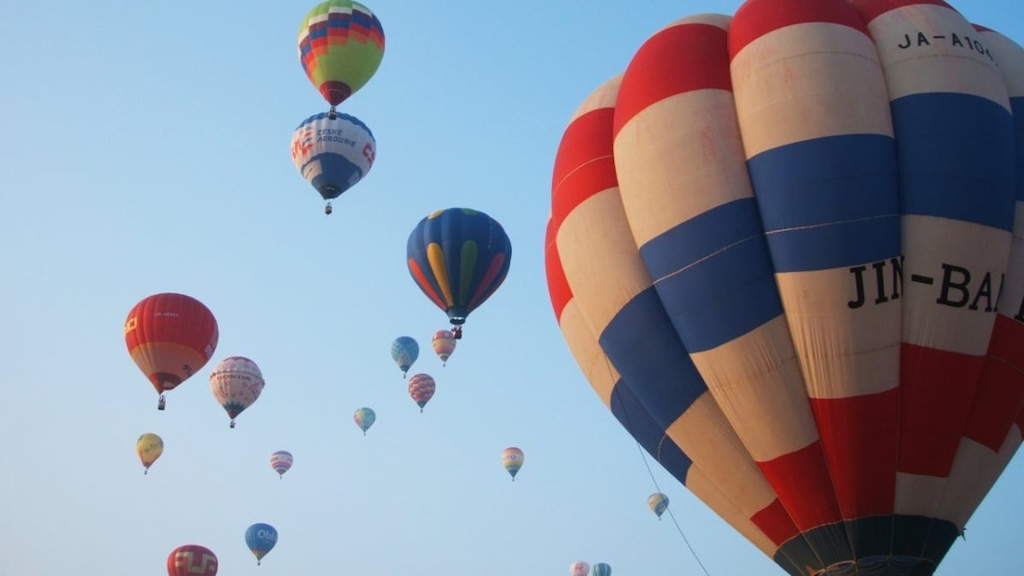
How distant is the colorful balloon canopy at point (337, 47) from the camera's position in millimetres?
21844

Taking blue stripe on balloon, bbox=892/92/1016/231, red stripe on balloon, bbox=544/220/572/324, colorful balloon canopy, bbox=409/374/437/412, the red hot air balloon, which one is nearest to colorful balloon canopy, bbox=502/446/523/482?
colorful balloon canopy, bbox=409/374/437/412

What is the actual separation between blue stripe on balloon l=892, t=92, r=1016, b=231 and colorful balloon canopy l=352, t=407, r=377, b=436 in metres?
30.0

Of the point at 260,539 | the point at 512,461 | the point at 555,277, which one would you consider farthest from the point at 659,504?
the point at 555,277

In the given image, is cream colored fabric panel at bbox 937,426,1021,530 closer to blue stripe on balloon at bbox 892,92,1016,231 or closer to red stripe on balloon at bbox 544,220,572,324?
blue stripe on balloon at bbox 892,92,1016,231

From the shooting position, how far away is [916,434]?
34.7 feet

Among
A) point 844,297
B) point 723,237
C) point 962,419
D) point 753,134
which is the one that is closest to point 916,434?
point 962,419

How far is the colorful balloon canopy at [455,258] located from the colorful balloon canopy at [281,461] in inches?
751

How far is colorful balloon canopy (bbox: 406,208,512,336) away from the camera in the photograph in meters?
20.0

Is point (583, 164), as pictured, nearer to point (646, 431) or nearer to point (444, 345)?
point (646, 431)

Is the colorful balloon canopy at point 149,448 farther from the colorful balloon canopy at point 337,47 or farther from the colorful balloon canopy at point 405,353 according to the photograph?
the colorful balloon canopy at point 337,47

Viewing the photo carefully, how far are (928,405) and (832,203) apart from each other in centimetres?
214

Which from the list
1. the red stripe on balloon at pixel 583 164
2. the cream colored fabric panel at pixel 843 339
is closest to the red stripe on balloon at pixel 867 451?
the cream colored fabric panel at pixel 843 339

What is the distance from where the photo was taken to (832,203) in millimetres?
10656

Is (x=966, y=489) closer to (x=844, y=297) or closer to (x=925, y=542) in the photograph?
(x=925, y=542)
